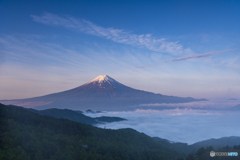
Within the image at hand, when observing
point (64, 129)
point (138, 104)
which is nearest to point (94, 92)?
point (138, 104)

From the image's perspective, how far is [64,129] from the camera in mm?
18094

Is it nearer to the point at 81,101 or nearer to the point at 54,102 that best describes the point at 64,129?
the point at 81,101

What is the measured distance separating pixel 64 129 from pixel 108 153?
275 inches

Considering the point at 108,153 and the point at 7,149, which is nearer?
the point at 7,149

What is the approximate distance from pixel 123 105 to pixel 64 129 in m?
104

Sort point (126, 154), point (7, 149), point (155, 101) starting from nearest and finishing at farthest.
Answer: point (7, 149), point (126, 154), point (155, 101)

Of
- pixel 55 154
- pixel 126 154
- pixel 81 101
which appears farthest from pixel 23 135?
pixel 81 101

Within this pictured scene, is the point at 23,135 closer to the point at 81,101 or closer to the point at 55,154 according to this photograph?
the point at 55,154

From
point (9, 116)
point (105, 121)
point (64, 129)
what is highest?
point (9, 116)

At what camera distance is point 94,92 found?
112 metres

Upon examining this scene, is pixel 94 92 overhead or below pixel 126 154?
overhead

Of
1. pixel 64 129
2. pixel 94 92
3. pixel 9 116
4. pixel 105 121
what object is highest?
pixel 94 92

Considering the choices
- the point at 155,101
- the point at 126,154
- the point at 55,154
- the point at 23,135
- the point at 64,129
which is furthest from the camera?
the point at 155,101

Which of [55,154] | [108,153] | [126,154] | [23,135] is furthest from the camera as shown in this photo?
[126,154]
